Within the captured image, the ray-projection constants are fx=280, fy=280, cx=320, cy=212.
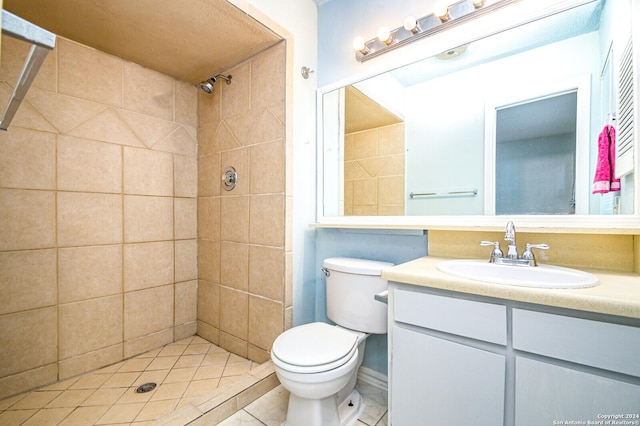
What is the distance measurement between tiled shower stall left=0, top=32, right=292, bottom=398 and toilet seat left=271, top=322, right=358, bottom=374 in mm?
371

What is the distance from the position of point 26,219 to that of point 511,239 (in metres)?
2.34

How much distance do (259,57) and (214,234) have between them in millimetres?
1232

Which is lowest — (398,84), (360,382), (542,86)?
(360,382)

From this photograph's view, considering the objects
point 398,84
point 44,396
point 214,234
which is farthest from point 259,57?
point 44,396

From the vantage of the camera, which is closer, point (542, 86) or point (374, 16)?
point (542, 86)

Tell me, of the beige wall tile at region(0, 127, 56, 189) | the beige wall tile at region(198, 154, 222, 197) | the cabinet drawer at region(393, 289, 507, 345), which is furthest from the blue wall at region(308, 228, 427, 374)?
the beige wall tile at region(0, 127, 56, 189)

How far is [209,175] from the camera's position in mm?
2096

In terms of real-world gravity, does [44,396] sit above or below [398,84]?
below

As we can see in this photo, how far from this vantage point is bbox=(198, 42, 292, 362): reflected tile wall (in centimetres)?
165

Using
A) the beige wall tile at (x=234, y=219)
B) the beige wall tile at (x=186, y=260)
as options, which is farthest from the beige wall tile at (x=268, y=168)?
the beige wall tile at (x=186, y=260)

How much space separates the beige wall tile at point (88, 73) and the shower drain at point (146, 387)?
1694mm

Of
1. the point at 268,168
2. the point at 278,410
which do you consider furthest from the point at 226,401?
the point at 268,168

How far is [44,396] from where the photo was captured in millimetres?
1441

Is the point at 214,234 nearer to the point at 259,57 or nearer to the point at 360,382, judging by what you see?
the point at 259,57
